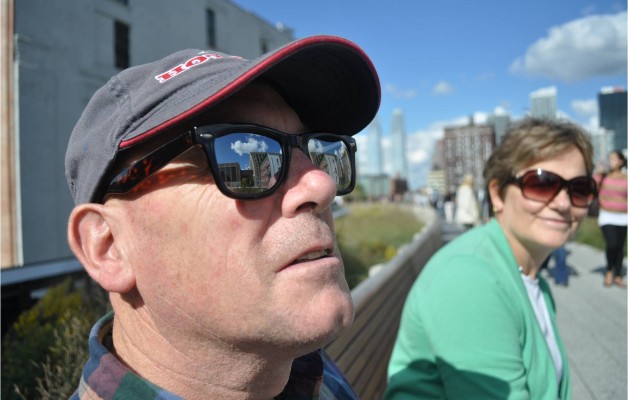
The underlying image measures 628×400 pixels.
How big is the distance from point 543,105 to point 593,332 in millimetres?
2026

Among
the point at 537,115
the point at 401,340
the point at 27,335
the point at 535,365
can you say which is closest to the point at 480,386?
the point at 535,365

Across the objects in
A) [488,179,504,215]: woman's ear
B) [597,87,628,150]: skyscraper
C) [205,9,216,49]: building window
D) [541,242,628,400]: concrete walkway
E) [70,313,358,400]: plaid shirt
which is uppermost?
[205,9,216,49]: building window

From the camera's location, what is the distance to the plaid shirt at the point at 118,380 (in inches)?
45.8

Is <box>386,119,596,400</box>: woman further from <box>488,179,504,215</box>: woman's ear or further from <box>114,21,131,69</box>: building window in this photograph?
<box>114,21,131,69</box>: building window

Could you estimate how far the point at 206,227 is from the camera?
1.10m

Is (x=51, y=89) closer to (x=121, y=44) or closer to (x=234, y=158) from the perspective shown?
(x=121, y=44)

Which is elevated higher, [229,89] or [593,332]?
[229,89]

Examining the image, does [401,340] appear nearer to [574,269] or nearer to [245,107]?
[245,107]

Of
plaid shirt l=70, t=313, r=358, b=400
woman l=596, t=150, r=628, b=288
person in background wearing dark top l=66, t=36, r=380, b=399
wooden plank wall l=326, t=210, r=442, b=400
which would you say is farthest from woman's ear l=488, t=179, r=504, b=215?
woman l=596, t=150, r=628, b=288

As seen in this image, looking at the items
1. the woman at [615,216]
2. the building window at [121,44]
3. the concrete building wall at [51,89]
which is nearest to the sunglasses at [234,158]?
the woman at [615,216]

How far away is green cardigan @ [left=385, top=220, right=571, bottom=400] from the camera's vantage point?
1.96m

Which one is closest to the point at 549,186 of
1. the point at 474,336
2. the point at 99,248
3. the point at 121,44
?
the point at 474,336

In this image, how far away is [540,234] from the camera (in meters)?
2.63

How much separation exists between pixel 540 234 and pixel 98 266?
223 centimetres
